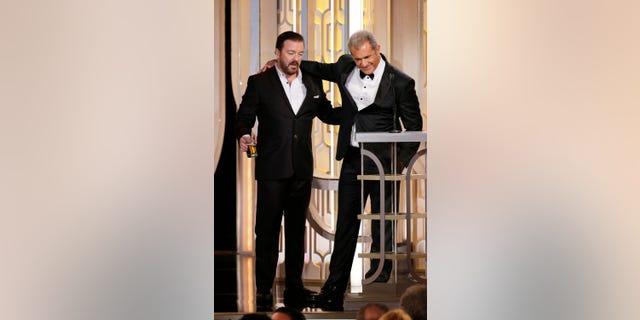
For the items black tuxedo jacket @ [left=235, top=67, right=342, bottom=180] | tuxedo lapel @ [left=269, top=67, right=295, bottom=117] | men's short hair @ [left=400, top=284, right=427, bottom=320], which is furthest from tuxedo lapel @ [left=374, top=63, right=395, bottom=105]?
men's short hair @ [left=400, top=284, right=427, bottom=320]

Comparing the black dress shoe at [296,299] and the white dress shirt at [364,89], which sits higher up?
the white dress shirt at [364,89]

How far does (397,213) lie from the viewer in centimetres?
205

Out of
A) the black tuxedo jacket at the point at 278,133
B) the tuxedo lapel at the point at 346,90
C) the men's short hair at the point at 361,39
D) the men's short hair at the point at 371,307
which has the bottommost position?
the men's short hair at the point at 371,307

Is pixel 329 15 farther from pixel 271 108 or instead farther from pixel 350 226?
pixel 350 226

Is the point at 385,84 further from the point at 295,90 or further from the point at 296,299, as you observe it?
the point at 296,299

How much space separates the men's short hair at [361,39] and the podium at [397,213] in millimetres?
235

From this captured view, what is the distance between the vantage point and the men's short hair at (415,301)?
2.00 metres

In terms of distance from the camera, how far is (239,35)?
6.68 feet

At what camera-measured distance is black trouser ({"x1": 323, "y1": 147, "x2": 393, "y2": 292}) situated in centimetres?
205

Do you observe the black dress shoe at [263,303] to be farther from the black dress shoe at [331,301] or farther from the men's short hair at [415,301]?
the men's short hair at [415,301]

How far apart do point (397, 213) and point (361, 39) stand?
0.47 m

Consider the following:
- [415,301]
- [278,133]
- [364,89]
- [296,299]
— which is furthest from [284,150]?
[415,301]

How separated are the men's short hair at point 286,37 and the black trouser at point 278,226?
0.36m

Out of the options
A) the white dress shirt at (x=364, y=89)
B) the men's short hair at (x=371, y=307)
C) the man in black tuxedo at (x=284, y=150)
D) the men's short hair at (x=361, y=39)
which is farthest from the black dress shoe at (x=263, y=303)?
the men's short hair at (x=361, y=39)
